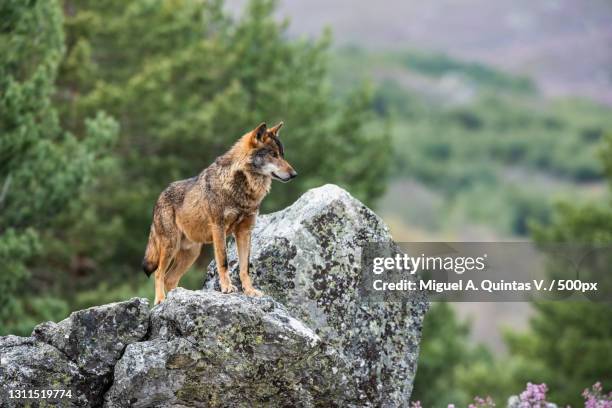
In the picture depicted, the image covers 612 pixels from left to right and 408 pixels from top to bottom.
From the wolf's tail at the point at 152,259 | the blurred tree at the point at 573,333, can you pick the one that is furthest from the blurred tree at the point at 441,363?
the wolf's tail at the point at 152,259

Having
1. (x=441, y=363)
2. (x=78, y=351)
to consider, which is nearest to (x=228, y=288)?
(x=78, y=351)

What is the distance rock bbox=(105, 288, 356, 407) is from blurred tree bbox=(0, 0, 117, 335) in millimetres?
8090

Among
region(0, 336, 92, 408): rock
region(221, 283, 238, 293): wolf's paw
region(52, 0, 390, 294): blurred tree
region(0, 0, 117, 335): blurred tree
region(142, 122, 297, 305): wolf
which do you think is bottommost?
region(0, 336, 92, 408): rock

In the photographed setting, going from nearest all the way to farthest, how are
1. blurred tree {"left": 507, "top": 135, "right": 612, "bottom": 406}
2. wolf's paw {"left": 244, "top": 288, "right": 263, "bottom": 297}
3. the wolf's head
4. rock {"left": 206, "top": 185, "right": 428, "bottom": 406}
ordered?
wolf's paw {"left": 244, "top": 288, "right": 263, "bottom": 297} < the wolf's head < rock {"left": 206, "top": 185, "right": 428, "bottom": 406} < blurred tree {"left": 507, "top": 135, "right": 612, "bottom": 406}

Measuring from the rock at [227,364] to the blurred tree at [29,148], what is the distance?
26.5ft

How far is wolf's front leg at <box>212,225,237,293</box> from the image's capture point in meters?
9.55

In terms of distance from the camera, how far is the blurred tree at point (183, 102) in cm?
2436

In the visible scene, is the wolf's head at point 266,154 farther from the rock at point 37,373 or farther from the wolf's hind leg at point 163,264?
the rock at point 37,373

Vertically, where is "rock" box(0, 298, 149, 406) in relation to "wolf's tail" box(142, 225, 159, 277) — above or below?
below

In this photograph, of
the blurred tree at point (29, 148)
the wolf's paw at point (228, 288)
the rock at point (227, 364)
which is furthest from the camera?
the blurred tree at point (29, 148)

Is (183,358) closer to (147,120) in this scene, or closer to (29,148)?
(29,148)

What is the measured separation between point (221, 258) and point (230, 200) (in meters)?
0.63

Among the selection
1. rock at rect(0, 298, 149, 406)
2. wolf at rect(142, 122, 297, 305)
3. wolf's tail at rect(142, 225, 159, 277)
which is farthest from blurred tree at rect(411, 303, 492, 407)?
rock at rect(0, 298, 149, 406)

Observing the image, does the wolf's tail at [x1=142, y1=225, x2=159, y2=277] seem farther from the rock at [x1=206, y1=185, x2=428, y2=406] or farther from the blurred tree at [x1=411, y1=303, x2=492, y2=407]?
the blurred tree at [x1=411, y1=303, x2=492, y2=407]
